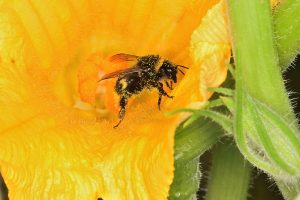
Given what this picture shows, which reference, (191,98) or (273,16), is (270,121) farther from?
(273,16)

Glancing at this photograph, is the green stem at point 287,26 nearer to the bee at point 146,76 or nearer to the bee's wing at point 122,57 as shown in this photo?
the bee at point 146,76

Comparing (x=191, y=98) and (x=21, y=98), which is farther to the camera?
(x=21, y=98)

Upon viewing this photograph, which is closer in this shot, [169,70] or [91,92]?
[169,70]

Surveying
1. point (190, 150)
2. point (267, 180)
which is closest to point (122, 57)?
point (190, 150)

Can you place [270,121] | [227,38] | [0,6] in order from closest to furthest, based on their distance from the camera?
[270,121] < [227,38] < [0,6]

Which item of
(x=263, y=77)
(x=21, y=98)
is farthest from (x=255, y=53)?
(x=21, y=98)

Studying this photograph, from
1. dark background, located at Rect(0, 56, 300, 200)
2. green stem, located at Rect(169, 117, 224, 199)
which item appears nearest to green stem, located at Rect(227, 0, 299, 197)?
green stem, located at Rect(169, 117, 224, 199)

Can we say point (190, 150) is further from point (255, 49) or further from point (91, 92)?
point (91, 92)

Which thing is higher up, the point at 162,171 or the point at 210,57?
the point at 210,57
